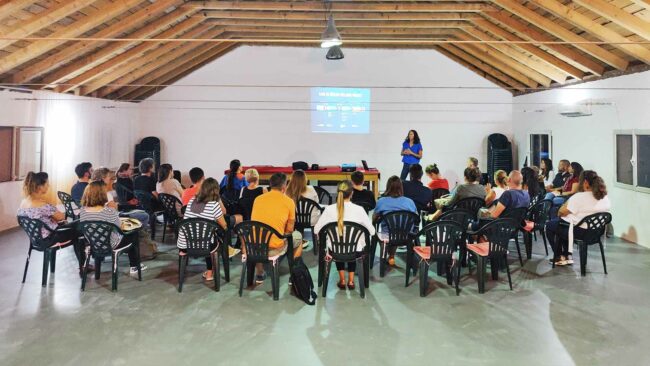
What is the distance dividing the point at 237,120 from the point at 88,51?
14.5 ft

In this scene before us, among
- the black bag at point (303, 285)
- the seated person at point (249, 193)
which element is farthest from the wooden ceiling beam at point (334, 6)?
the black bag at point (303, 285)

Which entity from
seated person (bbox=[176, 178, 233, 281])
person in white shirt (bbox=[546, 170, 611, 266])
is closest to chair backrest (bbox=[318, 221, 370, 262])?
seated person (bbox=[176, 178, 233, 281])

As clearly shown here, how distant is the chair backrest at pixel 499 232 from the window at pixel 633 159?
3.29 m

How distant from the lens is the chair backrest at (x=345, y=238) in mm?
4195

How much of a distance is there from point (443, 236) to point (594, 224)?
1916mm

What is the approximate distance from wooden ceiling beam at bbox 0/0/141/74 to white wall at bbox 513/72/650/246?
732cm

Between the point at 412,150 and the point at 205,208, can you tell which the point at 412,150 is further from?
the point at 205,208

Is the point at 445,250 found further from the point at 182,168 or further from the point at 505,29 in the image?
the point at 182,168

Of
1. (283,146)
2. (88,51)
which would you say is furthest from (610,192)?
(88,51)

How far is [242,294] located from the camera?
4.34 metres

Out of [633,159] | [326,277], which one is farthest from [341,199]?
[633,159]

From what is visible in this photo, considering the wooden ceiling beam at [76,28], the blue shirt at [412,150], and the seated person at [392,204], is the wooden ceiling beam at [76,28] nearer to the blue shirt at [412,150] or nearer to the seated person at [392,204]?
the seated person at [392,204]

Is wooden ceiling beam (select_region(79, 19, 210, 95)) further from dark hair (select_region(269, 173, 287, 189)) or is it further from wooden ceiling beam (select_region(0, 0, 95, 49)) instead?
dark hair (select_region(269, 173, 287, 189))

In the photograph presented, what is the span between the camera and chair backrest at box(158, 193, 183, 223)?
614cm
